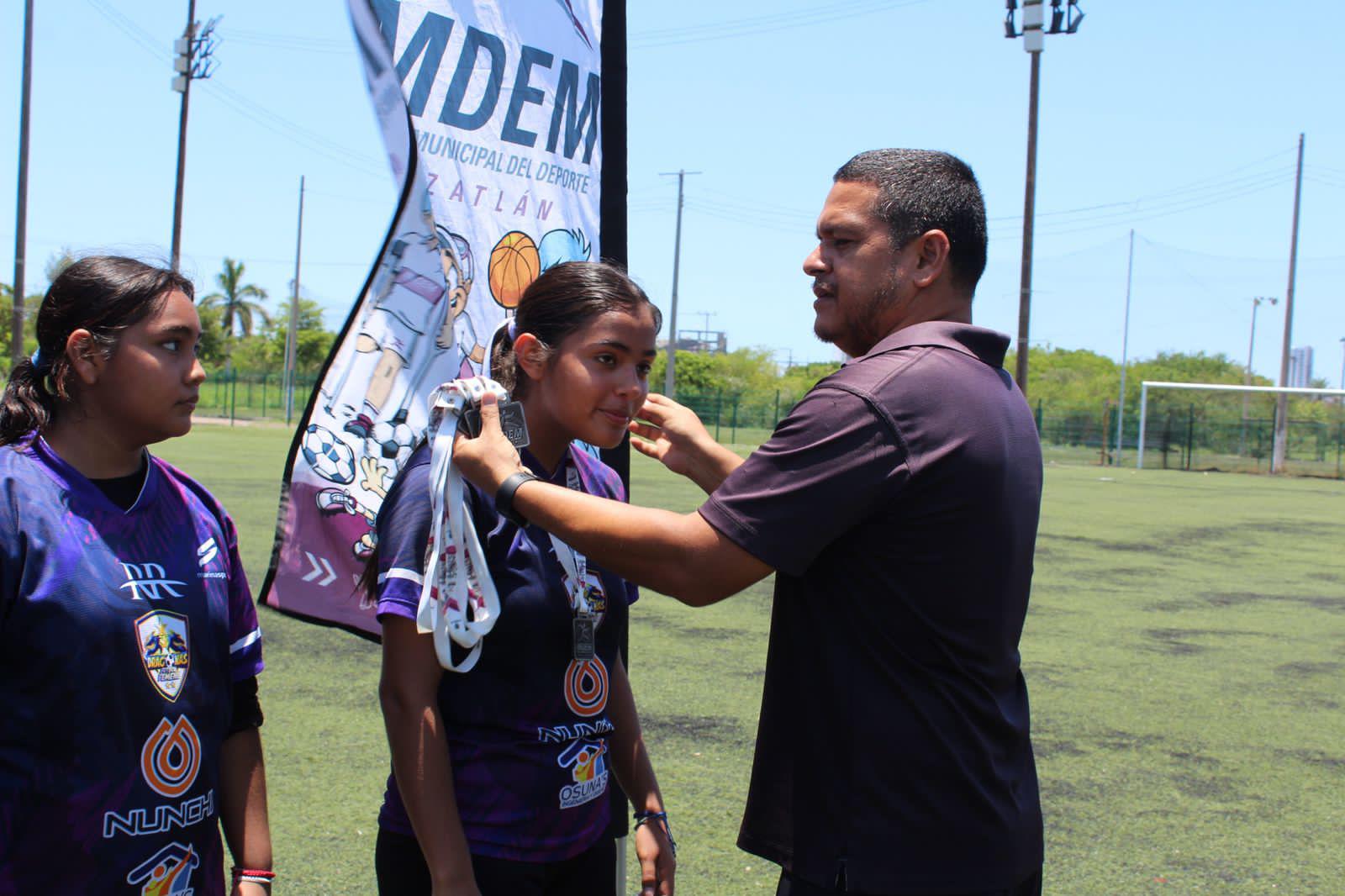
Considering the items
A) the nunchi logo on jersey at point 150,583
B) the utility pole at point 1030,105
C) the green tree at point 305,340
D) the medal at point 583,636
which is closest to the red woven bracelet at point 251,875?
the nunchi logo on jersey at point 150,583

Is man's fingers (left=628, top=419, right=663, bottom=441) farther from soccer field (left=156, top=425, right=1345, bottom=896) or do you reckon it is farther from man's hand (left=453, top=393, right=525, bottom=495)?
soccer field (left=156, top=425, right=1345, bottom=896)

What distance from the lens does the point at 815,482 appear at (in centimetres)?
196

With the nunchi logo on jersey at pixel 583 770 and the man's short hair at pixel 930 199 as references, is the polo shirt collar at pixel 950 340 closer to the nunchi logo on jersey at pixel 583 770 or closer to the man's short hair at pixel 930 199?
the man's short hair at pixel 930 199

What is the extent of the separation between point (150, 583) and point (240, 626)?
0.90 ft

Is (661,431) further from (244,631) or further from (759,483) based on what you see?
(244,631)

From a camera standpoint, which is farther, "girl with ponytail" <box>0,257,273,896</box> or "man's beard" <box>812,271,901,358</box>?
"man's beard" <box>812,271,901,358</box>

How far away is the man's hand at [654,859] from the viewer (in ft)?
8.31

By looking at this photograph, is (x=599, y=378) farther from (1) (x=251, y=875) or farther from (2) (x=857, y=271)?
(1) (x=251, y=875)

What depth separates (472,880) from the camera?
6.95ft

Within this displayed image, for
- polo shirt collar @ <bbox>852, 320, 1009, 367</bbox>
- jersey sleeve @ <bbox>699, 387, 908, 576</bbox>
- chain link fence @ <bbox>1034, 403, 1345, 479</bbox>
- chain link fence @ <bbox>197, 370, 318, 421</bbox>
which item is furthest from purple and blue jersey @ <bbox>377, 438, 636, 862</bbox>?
chain link fence @ <bbox>197, 370, 318, 421</bbox>

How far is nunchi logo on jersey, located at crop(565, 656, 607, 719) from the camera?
7.52ft

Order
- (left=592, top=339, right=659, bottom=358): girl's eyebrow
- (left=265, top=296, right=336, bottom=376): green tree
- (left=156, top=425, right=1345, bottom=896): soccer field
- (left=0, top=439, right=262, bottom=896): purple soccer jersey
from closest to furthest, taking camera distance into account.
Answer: (left=0, top=439, right=262, bottom=896): purple soccer jersey → (left=592, top=339, right=659, bottom=358): girl's eyebrow → (left=156, top=425, right=1345, bottom=896): soccer field → (left=265, top=296, right=336, bottom=376): green tree

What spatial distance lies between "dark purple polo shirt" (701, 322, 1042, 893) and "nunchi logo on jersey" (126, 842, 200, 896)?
1.03 meters

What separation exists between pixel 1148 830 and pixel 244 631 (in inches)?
147
